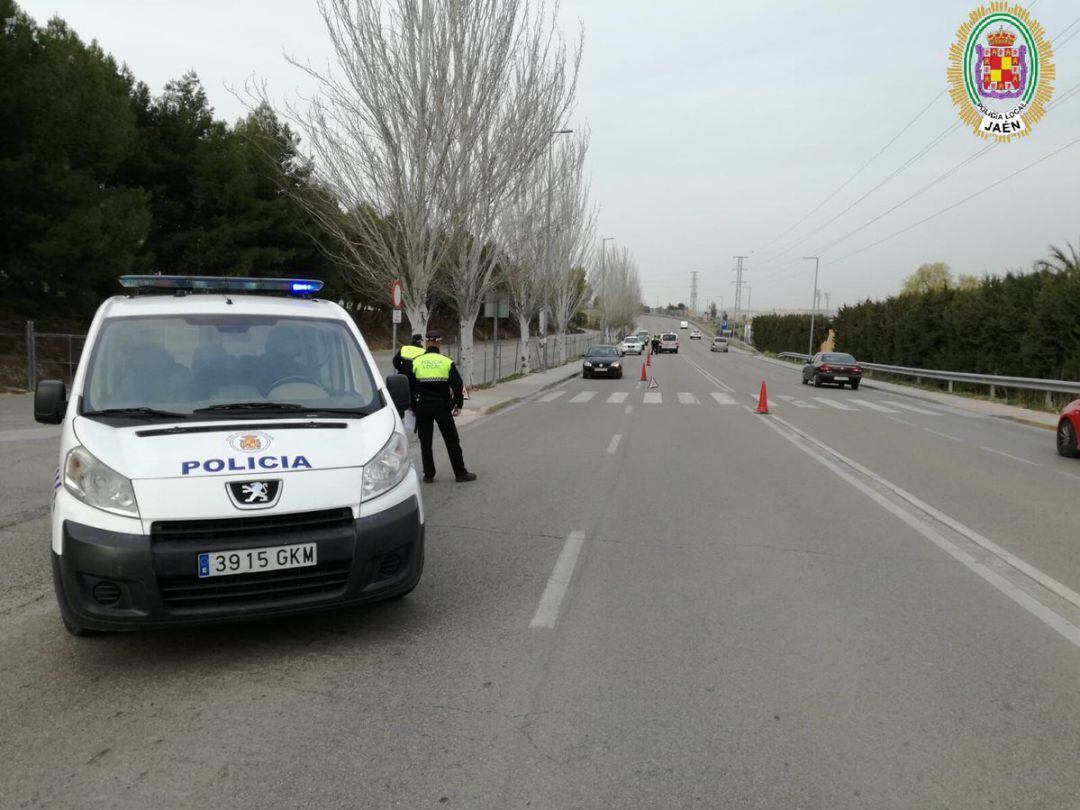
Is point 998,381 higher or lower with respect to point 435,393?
lower

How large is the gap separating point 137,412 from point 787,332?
7252cm

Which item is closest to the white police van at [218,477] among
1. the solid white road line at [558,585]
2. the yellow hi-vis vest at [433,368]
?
the solid white road line at [558,585]

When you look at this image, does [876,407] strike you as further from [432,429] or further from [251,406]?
[251,406]

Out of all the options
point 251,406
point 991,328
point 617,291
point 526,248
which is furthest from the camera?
point 617,291

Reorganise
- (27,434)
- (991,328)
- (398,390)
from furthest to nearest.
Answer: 1. (991,328)
2. (27,434)
3. (398,390)

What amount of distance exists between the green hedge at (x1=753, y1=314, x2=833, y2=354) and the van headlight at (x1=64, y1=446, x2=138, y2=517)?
181 ft

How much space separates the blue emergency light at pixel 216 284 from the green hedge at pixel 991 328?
2496 centimetres

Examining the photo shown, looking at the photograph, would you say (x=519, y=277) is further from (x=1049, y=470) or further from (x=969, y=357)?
(x=1049, y=470)

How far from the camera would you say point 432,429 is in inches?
373

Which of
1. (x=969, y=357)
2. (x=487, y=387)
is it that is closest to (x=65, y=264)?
(x=487, y=387)

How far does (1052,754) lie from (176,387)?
187 inches

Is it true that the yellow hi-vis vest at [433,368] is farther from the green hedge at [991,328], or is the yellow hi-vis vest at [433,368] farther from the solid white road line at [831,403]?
the green hedge at [991,328]

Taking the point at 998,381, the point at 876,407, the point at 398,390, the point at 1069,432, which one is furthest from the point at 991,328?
the point at 398,390

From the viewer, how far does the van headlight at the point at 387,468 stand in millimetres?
4375
